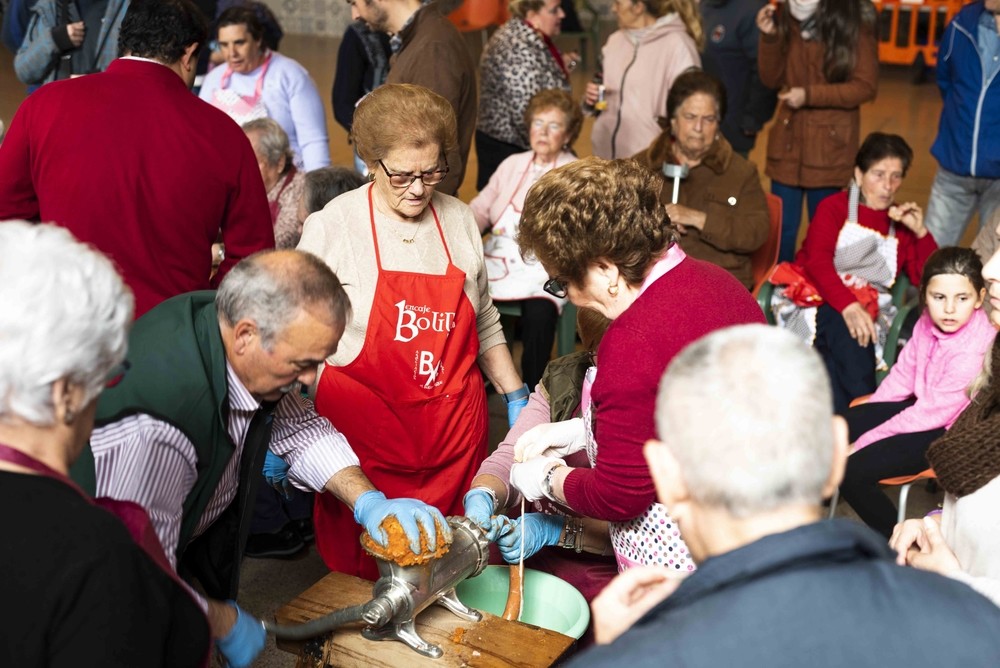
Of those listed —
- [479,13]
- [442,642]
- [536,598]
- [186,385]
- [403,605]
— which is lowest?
[536,598]

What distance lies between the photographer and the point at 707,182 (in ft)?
14.7

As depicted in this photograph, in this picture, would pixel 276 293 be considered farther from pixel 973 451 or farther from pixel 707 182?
pixel 707 182

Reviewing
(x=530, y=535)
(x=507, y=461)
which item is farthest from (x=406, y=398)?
(x=530, y=535)

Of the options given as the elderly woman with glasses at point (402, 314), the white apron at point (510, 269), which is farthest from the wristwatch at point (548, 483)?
the white apron at point (510, 269)

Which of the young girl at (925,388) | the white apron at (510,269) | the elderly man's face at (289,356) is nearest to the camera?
the elderly man's face at (289,356)

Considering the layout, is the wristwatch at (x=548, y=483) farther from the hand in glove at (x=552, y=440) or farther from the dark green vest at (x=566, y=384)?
the dark green vest at (x=566, y=384)

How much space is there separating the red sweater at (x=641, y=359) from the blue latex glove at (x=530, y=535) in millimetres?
312

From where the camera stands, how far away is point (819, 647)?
3.87 feet

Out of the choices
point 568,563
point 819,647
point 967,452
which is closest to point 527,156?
Answer: point 568,563

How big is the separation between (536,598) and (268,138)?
2.41m

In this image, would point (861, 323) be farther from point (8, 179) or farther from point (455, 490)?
point (8, 179)

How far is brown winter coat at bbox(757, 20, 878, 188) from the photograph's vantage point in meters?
5.46

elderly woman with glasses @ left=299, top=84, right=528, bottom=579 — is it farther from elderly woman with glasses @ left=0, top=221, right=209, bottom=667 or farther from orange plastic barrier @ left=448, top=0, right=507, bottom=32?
orange plastic barrier @ left=448, top=0, right=507, bottom=32

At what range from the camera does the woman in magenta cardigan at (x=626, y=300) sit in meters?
2.12
